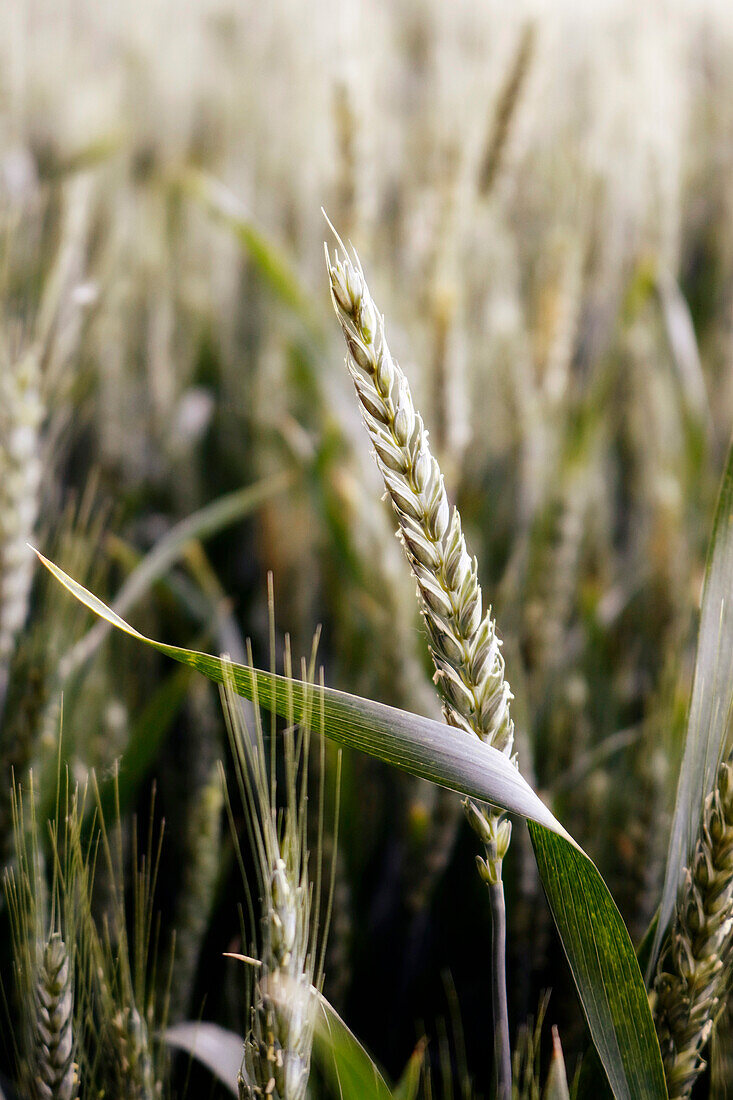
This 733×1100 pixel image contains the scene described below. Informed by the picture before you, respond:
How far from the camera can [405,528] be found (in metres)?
0.24

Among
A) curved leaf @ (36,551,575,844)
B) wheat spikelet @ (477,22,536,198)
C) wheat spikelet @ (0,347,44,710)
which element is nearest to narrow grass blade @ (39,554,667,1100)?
curved leaf @ (36,551,575,844)

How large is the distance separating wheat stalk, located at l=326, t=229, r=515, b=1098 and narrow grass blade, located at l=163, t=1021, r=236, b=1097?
0.14 meters

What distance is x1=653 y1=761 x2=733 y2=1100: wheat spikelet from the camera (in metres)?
0.27

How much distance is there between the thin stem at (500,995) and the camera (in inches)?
9.8

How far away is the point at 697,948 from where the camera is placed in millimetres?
279

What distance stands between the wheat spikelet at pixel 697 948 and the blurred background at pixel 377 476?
0.13 meters

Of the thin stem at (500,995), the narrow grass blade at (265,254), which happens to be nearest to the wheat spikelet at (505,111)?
the narrow grass blade at (265,254)

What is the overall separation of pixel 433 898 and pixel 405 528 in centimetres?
43

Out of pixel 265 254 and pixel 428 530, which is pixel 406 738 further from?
pixel 265 254

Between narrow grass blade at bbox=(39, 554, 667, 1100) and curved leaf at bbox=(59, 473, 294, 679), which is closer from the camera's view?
narrow grass blade at bbox=(39, 554, 667, 1100)

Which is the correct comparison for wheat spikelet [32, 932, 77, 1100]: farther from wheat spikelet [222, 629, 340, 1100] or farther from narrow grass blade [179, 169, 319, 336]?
narrow grass blade [179, 169, 319, 336]

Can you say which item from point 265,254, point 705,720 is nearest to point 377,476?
point 265,254

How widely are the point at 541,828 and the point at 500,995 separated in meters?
0.06

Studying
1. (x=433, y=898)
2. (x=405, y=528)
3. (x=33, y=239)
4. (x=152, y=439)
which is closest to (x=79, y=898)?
(x=405, y=528)
